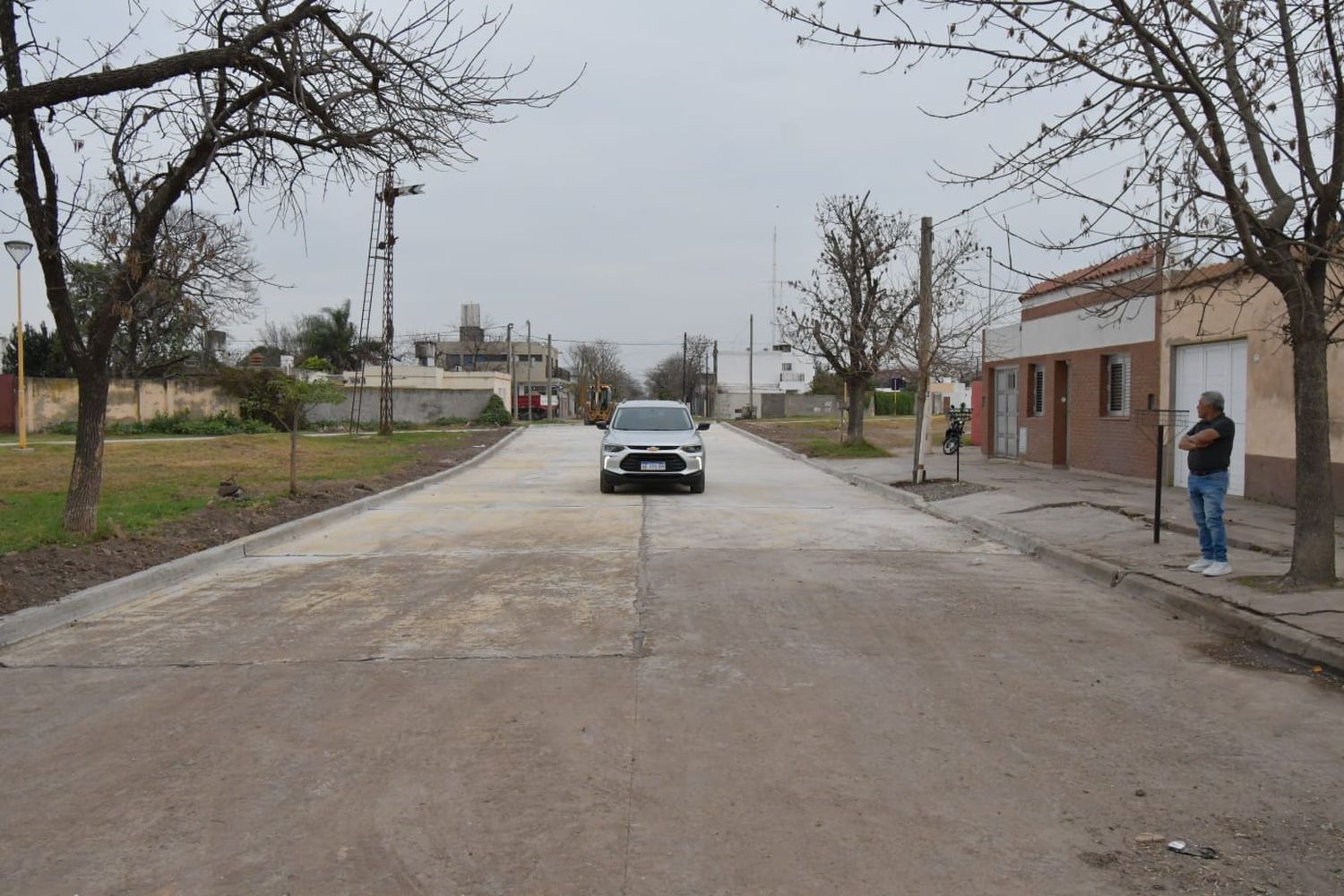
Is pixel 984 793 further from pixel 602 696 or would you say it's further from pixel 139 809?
pixel 139 809

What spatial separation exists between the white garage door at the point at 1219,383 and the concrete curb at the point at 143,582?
1210 centimetres

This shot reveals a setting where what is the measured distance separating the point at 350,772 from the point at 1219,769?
3922 millimetres

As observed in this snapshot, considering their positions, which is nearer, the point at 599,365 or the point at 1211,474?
the point at 1211,474

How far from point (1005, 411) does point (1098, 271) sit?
44.8ft

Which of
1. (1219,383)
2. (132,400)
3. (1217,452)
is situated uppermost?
(1219,383)

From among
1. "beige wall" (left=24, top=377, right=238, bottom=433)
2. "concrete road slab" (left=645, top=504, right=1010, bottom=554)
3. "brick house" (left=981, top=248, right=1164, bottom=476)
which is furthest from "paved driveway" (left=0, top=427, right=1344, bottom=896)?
"beige wall" (left=24, top=377, right=238, bottom=433)

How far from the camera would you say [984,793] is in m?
4.30

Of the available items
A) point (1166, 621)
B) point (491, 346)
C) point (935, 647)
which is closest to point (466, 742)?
point (935, 647)

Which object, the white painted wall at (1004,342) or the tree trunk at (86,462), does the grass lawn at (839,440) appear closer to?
the white painted wall at (1004,342)

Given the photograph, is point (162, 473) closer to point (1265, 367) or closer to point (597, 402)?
point (1265, 367)

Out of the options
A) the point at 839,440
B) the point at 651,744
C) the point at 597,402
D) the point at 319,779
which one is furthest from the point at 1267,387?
the point at 597,402

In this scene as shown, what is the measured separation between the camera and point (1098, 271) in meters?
11.9

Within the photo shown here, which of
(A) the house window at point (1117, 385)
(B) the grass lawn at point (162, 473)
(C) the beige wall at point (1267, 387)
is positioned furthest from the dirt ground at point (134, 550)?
(A) the house window at point (1117, 385)

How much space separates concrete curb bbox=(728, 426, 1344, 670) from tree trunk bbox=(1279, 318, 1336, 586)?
824mm
